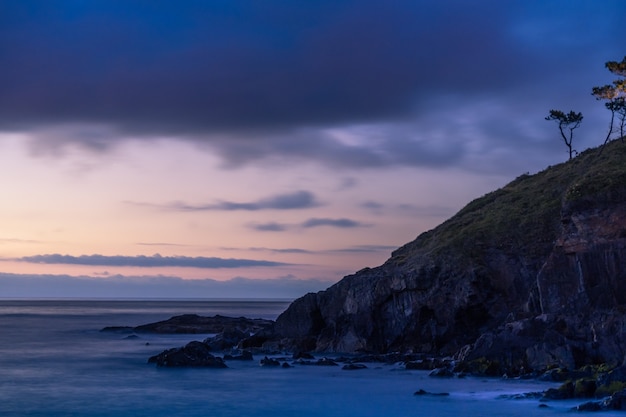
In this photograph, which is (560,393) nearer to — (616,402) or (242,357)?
(616,402)

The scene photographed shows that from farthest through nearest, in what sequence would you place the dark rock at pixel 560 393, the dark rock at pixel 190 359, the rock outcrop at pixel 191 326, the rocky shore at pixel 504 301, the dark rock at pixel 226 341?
the rock outcrop at pixel 191 326 → the dark rock at pixel 226 341 → the dark rock at pixel 190 359 → the rocky shore at pixel 504 301 → the dark rock at pixel 560 393

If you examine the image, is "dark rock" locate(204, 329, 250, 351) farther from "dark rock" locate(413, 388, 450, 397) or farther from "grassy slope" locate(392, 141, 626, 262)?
"dark rock" locate(413, 388, 450, 397)

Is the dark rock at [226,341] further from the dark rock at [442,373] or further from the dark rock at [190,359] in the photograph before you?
the dark rock at [442,373]

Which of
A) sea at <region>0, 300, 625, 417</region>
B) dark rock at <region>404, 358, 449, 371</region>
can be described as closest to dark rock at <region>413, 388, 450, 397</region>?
sea at <region>0, 300, 625, 417</region>

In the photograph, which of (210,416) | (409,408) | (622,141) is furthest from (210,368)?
(622,141)

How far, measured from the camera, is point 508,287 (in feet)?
200

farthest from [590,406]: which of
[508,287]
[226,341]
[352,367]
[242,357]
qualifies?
[226,341]

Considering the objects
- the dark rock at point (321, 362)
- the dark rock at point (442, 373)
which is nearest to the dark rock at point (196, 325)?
the dark rock at point (321, 362)

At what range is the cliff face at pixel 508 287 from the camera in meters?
47.3

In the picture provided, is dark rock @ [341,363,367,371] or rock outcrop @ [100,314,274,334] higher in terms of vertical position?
rock outcrop @ [100,314,274,334]

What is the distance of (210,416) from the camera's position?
37.1m

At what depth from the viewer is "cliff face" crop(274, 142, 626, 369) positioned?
47281mm

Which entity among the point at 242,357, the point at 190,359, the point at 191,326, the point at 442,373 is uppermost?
the point at 191,326

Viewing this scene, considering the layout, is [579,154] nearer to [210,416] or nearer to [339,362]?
Result: [339,362]
